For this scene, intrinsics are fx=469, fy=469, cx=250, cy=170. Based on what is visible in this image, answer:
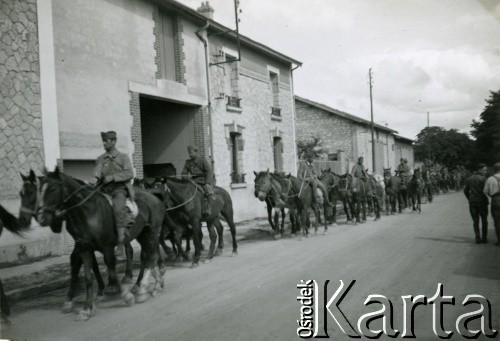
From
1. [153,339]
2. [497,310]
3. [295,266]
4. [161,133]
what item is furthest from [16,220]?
[161,133]

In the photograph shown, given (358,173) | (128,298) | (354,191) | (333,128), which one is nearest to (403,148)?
(333,128)

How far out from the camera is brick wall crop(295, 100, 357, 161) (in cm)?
3681

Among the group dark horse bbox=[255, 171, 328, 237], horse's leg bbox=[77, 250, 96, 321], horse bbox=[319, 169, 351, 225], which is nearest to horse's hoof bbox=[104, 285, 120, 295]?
horse's leg bbox=[77, 250, 96, 321]

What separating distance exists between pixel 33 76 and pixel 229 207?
18.3 feet

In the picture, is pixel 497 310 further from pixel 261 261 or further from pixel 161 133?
pixel 161 133

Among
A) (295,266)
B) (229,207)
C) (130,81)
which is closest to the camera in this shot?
(295,266)

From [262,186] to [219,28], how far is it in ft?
26.5

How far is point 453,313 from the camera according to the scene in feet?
18.7

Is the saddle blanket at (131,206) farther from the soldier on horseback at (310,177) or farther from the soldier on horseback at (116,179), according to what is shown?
the soldier on horseback at (310,177)

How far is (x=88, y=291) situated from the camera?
652 cm

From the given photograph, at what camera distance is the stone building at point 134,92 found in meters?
10.8

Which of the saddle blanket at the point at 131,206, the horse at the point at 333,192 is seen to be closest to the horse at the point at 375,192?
the horse at the point at 333,192

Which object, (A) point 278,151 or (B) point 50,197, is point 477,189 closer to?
(B) point 50,197

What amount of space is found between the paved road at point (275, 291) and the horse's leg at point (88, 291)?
5.9 inches
